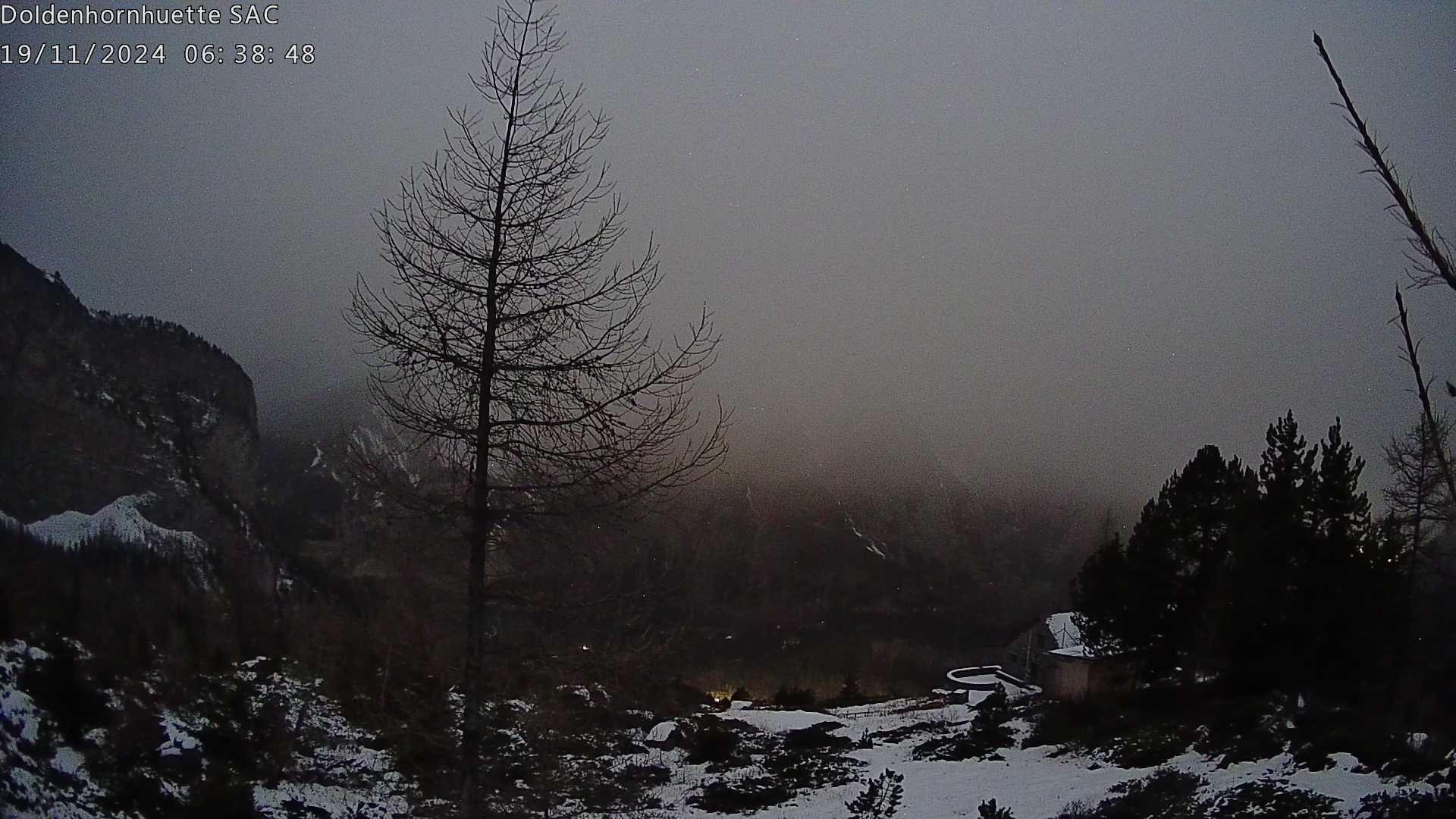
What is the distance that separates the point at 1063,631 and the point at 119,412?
164ft

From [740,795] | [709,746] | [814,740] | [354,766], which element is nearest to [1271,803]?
[740,795]

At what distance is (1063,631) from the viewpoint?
54.1m

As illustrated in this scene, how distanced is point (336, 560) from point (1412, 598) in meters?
24.9

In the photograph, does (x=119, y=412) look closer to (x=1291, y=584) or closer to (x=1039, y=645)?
(x=1291, y=584)

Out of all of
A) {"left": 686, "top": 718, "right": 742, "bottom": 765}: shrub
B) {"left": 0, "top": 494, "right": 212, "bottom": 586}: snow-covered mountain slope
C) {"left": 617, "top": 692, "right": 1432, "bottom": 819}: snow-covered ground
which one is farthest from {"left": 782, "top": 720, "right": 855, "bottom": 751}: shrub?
{"left": 0, "top": 494, "right": 212, "bottom": 586}: snow-covered mountain slope

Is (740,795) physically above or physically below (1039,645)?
above

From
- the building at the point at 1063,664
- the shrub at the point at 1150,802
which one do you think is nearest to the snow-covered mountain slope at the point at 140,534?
the shrub at the point at 1150,802

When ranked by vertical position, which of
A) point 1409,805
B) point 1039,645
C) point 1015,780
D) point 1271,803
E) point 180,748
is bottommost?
point 1039,645

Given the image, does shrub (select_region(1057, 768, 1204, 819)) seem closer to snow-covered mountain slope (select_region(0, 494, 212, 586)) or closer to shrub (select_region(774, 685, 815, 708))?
snow-covered mountain slope (select_region(0, 494, 212, 586))

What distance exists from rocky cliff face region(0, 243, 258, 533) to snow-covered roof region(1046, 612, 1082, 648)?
4377 cm

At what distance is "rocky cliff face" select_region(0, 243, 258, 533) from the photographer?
58.3ft

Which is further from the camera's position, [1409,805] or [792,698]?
[792,698]

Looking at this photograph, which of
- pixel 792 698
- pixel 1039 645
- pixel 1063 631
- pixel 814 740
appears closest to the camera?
pixel 814 740

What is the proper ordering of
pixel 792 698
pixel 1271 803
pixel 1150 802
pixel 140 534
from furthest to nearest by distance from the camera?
pixel 792 698 → pixel 140 534 → pixel 1150 802 → pixel 1271 803
